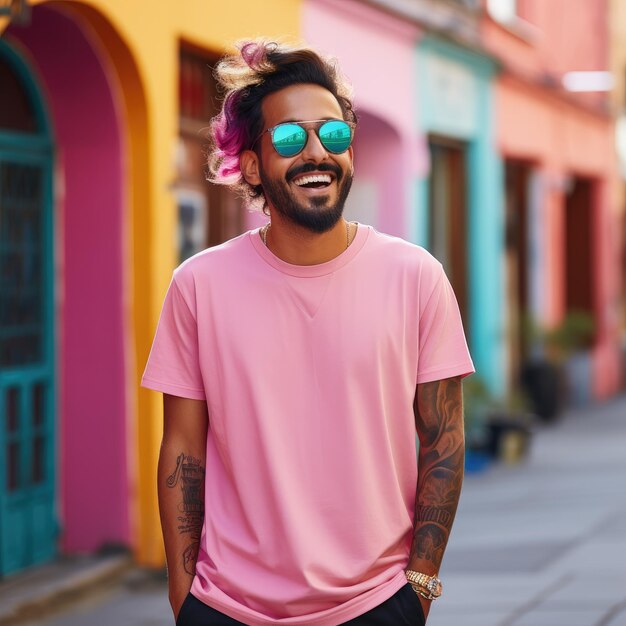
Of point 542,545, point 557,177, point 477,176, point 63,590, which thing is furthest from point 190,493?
point 557,177

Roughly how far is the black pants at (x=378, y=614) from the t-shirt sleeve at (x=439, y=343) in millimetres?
439

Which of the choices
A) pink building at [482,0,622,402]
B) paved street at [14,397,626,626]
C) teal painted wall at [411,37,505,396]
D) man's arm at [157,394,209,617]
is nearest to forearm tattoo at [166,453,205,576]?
man's arm at [157,394,209,617]

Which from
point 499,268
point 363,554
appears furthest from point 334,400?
point 499,268

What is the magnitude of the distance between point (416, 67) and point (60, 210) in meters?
5.10

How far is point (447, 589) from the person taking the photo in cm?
710

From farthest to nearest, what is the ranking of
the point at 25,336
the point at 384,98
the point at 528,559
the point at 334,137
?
the point at 384,98 < the point at 528,559 < the point at 25,336 < the point at 334,137

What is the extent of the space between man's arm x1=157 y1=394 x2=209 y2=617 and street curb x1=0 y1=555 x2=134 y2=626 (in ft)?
11.4

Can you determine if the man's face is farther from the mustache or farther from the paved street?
the paved street

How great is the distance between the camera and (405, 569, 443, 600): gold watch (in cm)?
287

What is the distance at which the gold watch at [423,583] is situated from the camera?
2.87 meters

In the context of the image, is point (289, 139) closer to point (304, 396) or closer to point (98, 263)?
point (304, 396)

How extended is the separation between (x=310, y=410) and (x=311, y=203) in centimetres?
42

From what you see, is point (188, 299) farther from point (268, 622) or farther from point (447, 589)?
point (447, 589)

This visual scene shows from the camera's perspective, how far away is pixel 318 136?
9.50 feet
